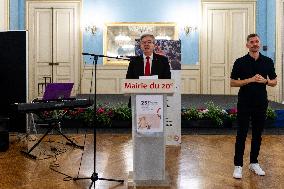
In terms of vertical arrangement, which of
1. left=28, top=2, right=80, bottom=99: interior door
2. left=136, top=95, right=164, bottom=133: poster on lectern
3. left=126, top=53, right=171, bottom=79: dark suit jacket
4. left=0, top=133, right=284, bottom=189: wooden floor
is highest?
left=28, top=2, right=80, bottom=99: interior door

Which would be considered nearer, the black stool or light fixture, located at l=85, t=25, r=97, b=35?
the black stool

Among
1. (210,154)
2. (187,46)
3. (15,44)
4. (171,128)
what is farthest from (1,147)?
(187,46)

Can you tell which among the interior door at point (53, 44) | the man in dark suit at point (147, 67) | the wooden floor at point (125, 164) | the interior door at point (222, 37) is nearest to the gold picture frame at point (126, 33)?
the interior door at point (53, 44)

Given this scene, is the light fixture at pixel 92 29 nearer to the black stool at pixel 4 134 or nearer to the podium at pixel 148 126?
the black stool at pixel 4 134

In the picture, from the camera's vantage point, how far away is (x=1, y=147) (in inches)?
245

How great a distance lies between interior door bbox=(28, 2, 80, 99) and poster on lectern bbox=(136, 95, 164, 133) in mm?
9443

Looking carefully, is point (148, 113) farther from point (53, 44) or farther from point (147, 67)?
point (53, 44)

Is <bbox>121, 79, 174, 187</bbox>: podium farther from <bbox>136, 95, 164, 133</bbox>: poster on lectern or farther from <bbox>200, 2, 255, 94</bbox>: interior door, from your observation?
<bbox>200, 2, 255, 94</bbox>: interior door

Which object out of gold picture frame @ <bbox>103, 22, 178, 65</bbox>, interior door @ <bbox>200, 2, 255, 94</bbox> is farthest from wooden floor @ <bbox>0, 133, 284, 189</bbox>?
gold picture frame @ <bbox>103, 22, 178, 65</bbox>

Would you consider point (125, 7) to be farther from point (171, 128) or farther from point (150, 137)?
point (150, 137)

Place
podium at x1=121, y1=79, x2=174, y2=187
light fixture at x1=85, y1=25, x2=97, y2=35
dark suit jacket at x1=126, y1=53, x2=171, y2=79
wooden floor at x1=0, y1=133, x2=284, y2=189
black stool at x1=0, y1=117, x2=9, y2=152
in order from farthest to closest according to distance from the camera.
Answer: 1. light fixture at x1=85, y1=25, x2=97, y2=35
2. black stool at x1=0, y1=117, x2=9, y2=152
3. dark suit jacket at x1=126, y1=53, x2=171, y2=79
4. wooden floor at x1=0, y1=133, x2=284, y2=189
5. podium at x1=121, y1=79, x2=174, y2=187

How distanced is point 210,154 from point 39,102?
243 cm

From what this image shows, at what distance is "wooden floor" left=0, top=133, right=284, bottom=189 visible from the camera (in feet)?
14.8

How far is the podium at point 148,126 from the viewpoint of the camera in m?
4.17
